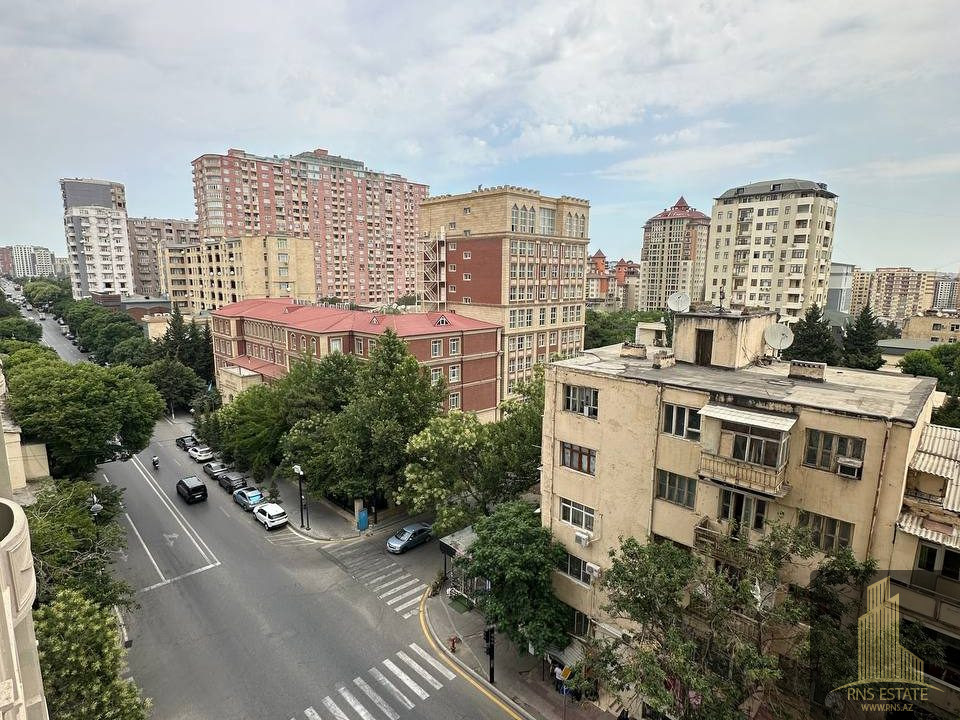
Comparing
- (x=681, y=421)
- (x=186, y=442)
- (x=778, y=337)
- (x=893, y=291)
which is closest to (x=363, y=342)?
(x=186, y=442)

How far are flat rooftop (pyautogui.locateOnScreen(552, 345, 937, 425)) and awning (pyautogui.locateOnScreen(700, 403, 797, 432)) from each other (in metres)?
0.42

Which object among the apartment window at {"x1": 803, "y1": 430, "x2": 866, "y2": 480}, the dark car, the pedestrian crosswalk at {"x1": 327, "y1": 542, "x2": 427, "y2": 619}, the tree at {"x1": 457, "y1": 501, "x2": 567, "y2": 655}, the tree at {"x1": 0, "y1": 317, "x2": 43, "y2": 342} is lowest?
the pedestrian crosswalk at {"x1": 327, "y1": 542, "x2": 427, "y2": 619}

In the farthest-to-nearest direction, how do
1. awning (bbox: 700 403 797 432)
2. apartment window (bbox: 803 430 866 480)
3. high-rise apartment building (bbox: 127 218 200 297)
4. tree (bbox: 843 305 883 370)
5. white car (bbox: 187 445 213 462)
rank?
high-rise apartment building (bbox: 127 218 200 297)
tree (bbox: 843 305 883 370)
white car (bbox: 187 445 213 462)
awning (bbox: 700 403 797 432)
apartment window (bbox: 803 430 866 480)

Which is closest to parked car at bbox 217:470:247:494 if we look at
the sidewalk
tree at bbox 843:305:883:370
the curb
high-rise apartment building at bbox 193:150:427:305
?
the sidewalk

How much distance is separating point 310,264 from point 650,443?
7103 centimetres

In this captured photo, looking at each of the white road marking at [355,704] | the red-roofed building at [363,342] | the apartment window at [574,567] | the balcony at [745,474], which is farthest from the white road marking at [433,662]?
the red-roofed building at [363,342]

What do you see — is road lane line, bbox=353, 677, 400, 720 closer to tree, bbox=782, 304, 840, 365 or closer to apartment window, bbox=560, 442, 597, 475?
apartment window, bbox=560, 442, 597, 475

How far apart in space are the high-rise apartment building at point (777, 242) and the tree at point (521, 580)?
6388cm

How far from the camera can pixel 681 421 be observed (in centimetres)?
1509

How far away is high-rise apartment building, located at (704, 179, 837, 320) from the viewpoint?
72562 millimetres

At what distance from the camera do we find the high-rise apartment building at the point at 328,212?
9381cm

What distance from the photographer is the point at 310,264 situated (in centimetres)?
7662

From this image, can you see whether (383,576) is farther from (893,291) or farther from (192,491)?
(893,291)

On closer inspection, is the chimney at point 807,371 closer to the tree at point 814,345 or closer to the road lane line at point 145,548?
the road lane line at point 145,548
